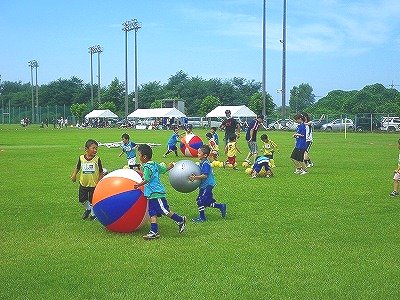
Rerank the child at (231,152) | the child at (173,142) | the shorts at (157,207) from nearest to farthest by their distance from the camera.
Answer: the shorts at (157,207) → the child at (231,152) → the child at (173,142)

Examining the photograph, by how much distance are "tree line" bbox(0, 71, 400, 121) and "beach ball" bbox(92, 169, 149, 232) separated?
8297 centimetres

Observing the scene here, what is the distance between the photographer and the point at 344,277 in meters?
7.23

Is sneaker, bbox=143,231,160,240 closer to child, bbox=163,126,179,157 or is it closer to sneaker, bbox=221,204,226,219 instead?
sneaker, bbox=221,204,226,219

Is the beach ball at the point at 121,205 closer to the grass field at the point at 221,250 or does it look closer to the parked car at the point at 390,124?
the grass field at the point at 221,250

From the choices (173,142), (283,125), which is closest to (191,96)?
(283,125)

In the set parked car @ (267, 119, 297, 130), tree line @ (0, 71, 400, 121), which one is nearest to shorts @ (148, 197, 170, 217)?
parked car @ (267, 119, 297, 130)

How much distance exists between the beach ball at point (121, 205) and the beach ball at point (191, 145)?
16.5 meters

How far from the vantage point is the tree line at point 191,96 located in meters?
102

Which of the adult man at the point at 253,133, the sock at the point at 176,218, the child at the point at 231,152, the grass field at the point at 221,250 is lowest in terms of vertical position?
the grass field at the point at 221,250

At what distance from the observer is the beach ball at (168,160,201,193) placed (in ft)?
35.6

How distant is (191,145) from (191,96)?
4240 inches

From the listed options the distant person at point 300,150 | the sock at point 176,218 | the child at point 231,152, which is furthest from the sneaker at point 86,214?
the child at point 231,152

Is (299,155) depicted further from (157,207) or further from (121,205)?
(121,205)

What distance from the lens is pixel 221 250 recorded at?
8.59 meters
